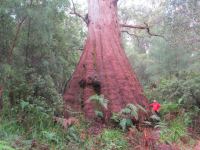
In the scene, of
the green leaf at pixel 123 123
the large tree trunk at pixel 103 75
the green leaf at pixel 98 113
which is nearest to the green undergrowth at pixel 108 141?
the green leaf at pixel 123 123

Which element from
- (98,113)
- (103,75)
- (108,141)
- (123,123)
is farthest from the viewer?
(103,75)

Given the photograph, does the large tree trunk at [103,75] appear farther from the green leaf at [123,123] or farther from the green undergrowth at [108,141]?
the green undergrowth at [108,141]

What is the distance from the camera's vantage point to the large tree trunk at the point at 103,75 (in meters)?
9.48

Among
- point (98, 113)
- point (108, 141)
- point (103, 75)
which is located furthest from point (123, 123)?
point (103, 75)

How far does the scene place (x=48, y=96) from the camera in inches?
324

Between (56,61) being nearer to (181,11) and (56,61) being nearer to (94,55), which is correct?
(94,55)

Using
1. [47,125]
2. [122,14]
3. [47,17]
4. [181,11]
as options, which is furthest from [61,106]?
[122,14]

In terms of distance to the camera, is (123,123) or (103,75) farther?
(103,75)

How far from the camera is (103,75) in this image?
9844 mm

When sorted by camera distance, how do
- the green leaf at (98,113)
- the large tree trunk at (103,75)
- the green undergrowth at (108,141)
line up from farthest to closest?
1. the large tree trunk at (103,75)
2. the green leaf at (98,113)
3. the green undergrowth at (108,141)

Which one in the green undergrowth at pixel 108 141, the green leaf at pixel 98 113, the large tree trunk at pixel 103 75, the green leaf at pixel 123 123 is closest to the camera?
the green undergrowth at pixel 108 141

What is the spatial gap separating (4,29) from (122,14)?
15353 millimetres

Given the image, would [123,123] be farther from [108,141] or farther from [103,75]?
[103,75]

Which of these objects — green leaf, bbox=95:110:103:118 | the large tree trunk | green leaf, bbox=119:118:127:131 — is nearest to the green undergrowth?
green leaf, bbox=119:118:127:131
